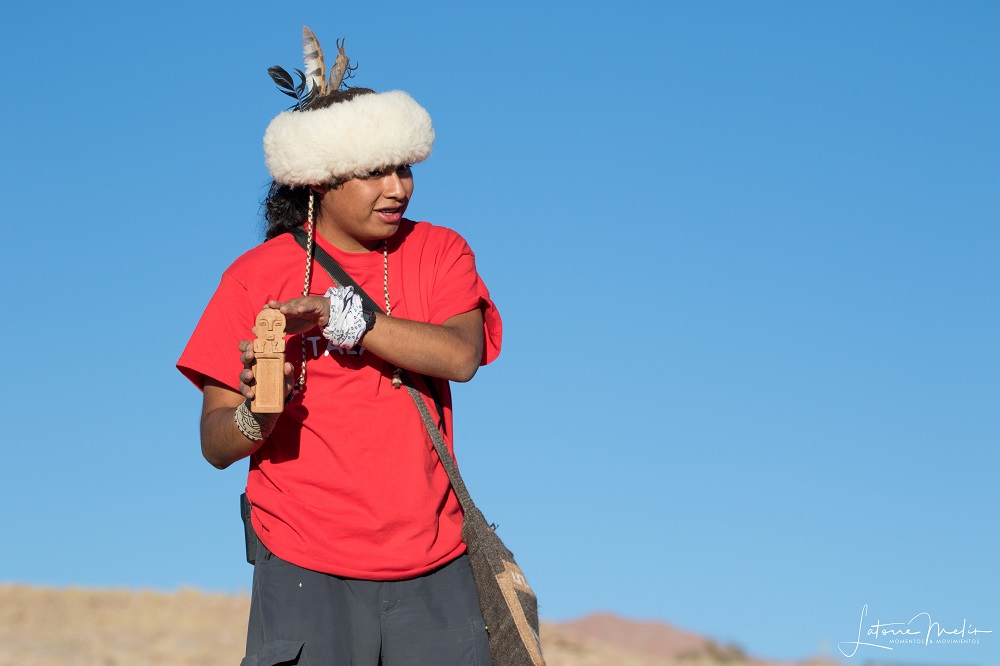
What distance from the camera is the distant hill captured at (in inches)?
352

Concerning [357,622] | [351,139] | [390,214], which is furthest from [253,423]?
[351,139]

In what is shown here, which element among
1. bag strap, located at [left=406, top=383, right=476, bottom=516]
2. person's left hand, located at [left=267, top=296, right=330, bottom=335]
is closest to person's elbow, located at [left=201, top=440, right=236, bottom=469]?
person's left hand, located at [left=267, top=296, right=330, bottom=335]

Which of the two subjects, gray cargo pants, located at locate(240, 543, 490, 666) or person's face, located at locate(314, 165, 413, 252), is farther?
person's face, located at locate(314, 165, 413, 252)

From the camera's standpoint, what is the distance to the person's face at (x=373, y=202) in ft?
12.0

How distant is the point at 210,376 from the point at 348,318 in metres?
0.52

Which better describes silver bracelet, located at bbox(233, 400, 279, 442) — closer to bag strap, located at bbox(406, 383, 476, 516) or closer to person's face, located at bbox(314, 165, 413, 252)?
bag strap, located at bbox(406, 383, 476, 516)

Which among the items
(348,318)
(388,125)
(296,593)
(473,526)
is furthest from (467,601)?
(388,125)

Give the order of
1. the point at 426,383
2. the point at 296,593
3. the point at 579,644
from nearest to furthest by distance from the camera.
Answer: the point at 296,593 < the point at 426,383 < the point at 579,644

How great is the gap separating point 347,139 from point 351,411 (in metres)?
0.83

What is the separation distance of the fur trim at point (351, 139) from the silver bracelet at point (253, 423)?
0.80 metres

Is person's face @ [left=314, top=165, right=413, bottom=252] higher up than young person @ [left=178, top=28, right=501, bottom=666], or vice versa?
person's face @ [left=314, top=165, right=413, bottom=252]

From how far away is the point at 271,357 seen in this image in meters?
3.19

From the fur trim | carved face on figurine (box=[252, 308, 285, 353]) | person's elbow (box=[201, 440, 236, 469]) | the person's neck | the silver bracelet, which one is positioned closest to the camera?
carved face on figurine (box=[252, 308, 285, 353])

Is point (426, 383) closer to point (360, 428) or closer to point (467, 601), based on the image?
point (360, 428)
